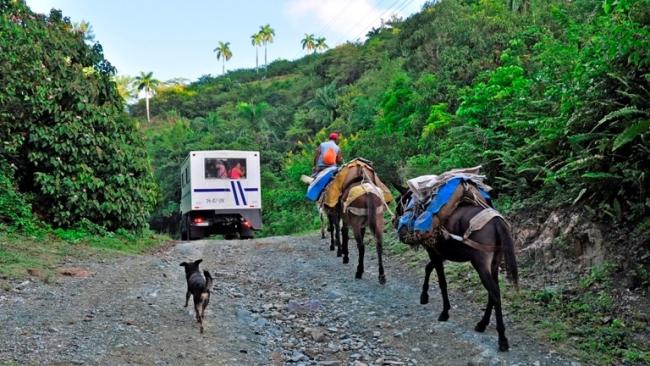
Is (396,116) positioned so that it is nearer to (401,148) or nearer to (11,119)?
(401,148)

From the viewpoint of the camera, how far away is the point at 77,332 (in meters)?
6.36

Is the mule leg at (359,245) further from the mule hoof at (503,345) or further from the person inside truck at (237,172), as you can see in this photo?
the person inside truck at (237,172)

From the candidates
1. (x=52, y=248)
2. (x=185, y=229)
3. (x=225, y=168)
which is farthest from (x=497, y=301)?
(x=185, y=229)

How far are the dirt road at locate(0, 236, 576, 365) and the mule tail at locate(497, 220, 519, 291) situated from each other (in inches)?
29.2

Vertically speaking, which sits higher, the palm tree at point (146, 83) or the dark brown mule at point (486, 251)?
the palm tree at point (146, 83)

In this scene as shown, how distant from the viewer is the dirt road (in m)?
5.78

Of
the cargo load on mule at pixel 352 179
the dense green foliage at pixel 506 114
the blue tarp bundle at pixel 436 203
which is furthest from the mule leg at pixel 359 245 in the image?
the dense green foliage at pixel 506 114

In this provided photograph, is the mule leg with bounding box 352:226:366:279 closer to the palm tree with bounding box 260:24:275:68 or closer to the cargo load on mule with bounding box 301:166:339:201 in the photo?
the cargo load on mule with bounding box 301:166:339:201

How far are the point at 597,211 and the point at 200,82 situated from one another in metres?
90.3

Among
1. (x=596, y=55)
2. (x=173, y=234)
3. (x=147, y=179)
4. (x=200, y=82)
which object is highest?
(x=200, y=82)

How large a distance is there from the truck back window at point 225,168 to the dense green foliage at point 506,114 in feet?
14.0

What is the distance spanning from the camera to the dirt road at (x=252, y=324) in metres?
5.78

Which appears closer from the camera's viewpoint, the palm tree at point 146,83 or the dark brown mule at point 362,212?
the dark brown mule at point 362,212

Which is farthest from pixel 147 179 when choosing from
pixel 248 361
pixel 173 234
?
pixel 173 234
